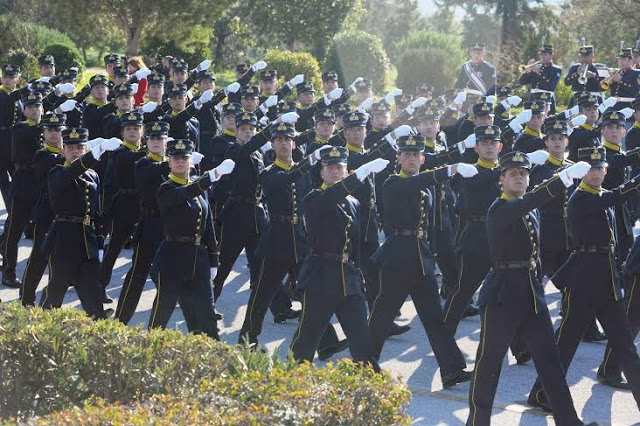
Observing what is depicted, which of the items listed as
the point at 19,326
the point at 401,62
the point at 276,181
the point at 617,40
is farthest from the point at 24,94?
the point at 617,40

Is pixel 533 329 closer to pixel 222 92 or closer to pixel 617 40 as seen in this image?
pixel 222 92

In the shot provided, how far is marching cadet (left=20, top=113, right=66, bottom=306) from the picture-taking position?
10484mm

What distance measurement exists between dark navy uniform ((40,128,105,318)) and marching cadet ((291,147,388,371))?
202 cm

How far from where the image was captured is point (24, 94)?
1368 centimetres

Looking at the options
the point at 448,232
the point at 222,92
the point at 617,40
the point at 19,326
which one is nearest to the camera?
the point at 19,326

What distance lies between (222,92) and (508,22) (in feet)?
116

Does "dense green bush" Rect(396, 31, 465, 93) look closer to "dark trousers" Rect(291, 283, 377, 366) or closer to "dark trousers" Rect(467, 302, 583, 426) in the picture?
"dark trousers" Rect(291, 283, 377, 366)

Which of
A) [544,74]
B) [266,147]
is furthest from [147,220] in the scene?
[544,74]

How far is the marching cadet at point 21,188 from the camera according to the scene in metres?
11.8

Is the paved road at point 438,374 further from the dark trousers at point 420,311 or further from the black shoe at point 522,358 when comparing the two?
the dark trousers at point 420,311

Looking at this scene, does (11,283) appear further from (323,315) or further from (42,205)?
(323,315)

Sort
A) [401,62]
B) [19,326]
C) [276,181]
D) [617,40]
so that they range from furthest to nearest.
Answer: [617,40] < [401,62] < [276,181] < [19,326]

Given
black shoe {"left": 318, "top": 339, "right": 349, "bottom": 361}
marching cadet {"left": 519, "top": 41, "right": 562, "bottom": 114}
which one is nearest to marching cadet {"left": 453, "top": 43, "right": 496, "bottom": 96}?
marching cadet {"left": 519, "top": 41, "right": 562, "bottom": 114}

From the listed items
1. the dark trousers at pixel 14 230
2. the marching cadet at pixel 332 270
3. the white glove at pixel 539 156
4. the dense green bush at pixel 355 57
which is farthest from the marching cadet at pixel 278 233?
the dense green bush at pixel 355 57
